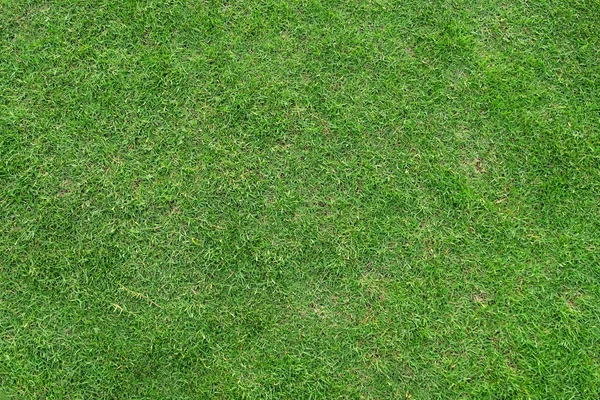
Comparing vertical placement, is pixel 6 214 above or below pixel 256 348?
above

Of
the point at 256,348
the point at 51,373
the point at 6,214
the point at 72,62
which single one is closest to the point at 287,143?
the point at 256,348

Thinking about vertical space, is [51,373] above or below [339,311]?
below

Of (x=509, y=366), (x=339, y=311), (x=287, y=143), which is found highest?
(x=287, y=143)

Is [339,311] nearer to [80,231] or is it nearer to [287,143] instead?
[287,143]

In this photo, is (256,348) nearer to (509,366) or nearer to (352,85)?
(509,366)

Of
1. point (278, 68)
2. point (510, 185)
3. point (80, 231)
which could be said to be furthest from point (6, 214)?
point (510, 185)

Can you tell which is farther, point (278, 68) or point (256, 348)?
point (278, 68)
